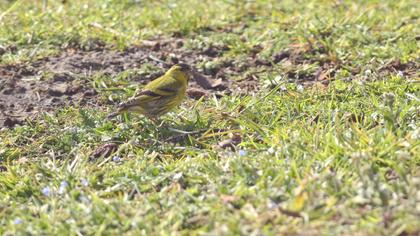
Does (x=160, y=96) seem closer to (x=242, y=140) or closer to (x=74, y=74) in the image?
(x=242, y=140)

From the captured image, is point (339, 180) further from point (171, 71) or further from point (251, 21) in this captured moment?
point (251, 21)

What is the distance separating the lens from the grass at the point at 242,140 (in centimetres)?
473

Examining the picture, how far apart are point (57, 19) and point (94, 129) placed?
295 centimetres

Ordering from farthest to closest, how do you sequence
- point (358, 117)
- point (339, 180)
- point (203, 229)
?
point (358, 117), point (339, 180), point (203, 229)

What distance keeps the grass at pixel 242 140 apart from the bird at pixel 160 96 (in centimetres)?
9

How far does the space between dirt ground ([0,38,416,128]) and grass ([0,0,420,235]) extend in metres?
0.10

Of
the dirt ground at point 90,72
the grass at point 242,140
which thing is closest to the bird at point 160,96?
the grass at point 242,140

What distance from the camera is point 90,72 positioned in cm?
789

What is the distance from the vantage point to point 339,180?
4895 mm

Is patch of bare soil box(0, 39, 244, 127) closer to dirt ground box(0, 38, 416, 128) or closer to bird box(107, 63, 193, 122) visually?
dirt ground box(0, 38, 416, 128)

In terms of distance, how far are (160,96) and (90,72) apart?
1.29m

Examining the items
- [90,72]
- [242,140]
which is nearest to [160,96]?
[242,140]

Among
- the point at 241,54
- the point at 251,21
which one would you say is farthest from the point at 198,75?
the point at 251,21

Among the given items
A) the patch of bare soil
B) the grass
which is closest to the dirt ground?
the patch of bare soil
